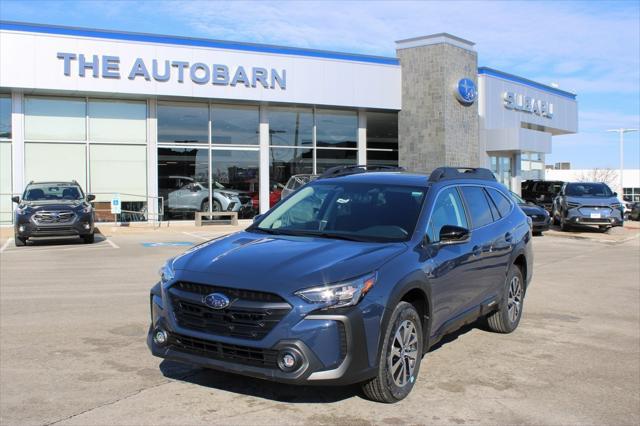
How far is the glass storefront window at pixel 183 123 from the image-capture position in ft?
75.8

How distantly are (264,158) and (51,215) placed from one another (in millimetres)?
10540

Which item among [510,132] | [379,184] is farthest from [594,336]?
[510,132]

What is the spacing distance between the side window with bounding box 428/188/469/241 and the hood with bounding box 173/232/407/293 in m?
0.59

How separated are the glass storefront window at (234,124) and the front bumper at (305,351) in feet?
66.9

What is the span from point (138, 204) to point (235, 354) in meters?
19.7

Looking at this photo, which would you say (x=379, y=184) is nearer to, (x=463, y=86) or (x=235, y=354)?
(x=235, y=354)

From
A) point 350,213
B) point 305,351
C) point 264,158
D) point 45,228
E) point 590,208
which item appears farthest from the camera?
point 264,158

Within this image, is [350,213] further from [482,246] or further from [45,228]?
[45,228]

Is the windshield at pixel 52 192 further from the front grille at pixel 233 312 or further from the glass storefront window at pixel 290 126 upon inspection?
the front grille at pixel 233 312

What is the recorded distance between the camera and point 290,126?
25.5 m

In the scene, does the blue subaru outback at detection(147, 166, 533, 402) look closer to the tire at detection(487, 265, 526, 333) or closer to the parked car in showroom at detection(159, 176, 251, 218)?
the tire at detection(487, 265, 526, 333)

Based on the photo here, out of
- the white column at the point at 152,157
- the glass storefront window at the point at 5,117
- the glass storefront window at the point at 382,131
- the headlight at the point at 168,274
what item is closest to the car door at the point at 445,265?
the headlight at the point at 168,274

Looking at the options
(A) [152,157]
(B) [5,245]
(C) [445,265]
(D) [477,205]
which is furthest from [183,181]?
(C) [445,265]

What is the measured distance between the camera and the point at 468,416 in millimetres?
4367
